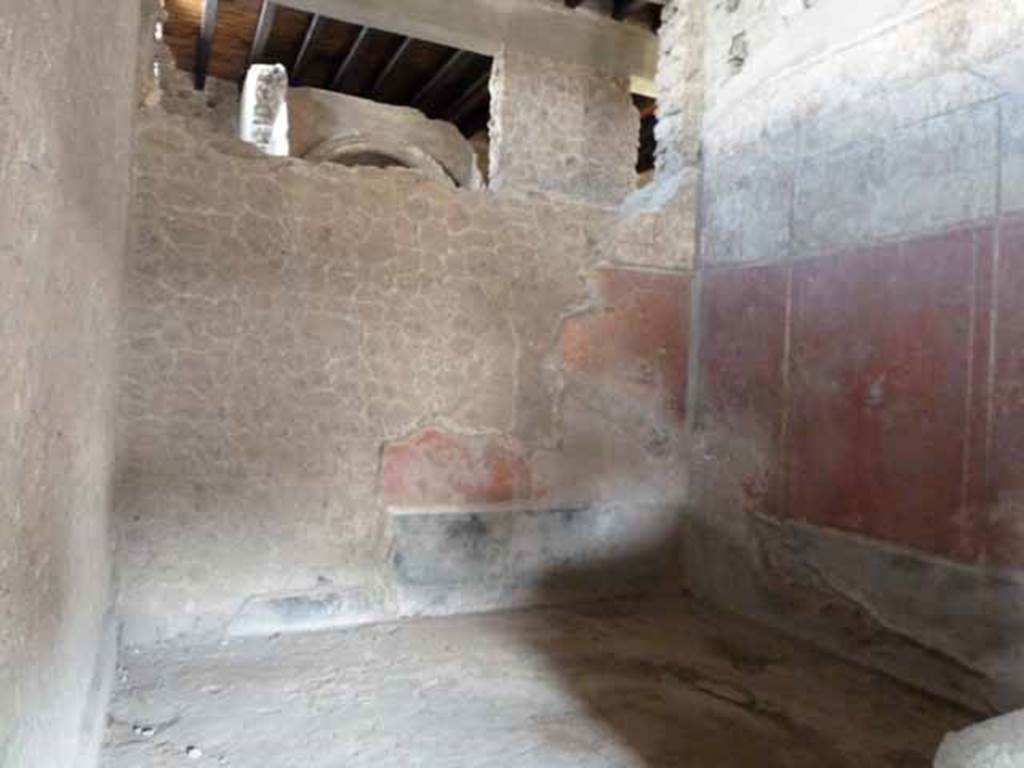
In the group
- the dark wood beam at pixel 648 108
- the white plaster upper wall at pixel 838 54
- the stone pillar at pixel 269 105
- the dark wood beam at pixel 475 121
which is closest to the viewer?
the white plaster upper wall at pixel 838 54

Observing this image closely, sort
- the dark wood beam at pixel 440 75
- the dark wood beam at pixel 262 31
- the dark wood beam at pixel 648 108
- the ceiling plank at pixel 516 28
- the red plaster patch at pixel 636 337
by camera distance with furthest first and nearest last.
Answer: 1. the dark wood beam at pixel 648 108
2. the dark wood beam at pixel 440 75
3. the dark wood beam at pixel 262 31
4. the ceiling plank at pixel 516 28
5. the red plaster patch at pixel 636 337

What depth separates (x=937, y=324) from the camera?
9.66 ft

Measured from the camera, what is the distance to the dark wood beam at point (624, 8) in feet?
18.6

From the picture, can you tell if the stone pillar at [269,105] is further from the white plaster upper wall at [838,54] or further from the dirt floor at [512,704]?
the dirt floor at [512,704]

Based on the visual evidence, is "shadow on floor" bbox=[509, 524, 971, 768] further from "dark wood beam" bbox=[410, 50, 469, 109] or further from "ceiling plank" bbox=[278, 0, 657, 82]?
"dark wood beam" bbox=[410, 50, 469, 109]

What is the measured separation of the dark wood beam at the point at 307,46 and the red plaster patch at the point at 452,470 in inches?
163

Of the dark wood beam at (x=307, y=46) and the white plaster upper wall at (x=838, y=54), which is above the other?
the dark wood beam at (x=307, y=46)

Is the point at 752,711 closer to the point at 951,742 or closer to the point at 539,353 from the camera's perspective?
the point at 951,742

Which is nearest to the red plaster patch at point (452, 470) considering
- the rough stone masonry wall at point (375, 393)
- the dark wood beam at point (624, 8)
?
the rough stone masonry wall at point (375, 393)

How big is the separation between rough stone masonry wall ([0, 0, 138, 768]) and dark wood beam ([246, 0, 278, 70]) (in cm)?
449

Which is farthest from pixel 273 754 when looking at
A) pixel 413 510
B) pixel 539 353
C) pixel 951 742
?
pixel 539 353

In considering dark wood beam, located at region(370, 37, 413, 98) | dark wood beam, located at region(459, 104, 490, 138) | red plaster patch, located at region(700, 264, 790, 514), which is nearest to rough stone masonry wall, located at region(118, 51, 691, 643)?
red plaster patch, located at region(700, 264, 790, 514)

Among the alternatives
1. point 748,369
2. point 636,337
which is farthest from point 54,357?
point 748,369

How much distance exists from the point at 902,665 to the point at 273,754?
247cm
